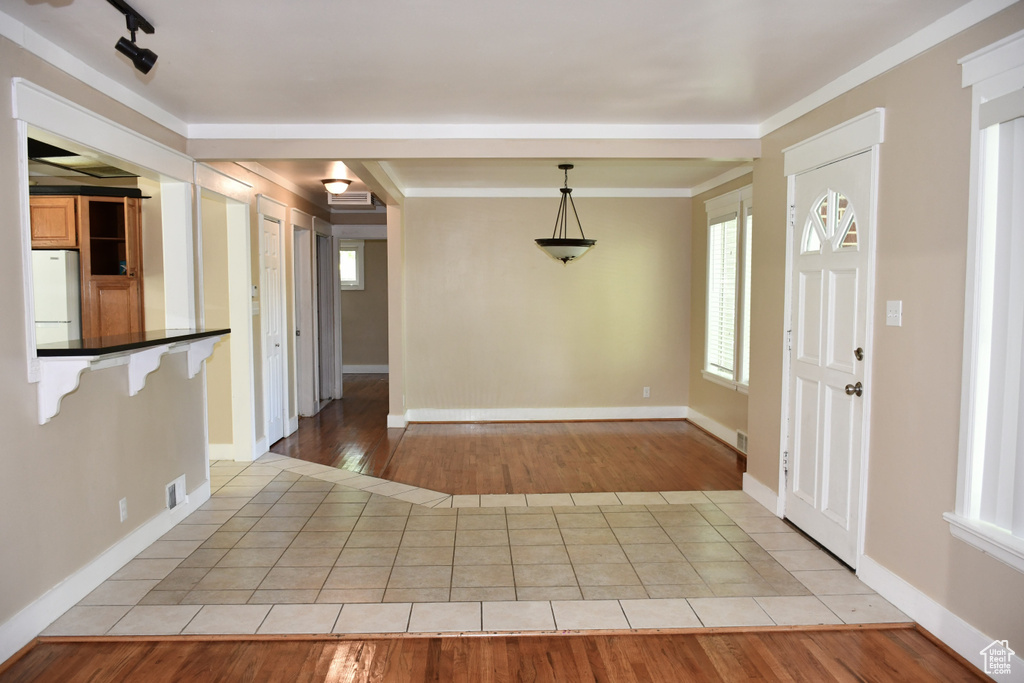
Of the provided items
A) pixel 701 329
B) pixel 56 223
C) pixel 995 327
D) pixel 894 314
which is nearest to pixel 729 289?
pixel 701 329

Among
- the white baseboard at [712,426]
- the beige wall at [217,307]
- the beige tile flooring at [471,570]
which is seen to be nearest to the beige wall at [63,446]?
the beige tile flooring at [471,570]

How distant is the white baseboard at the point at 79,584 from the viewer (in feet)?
8.09

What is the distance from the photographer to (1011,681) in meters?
2.21

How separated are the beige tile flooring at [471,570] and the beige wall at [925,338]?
14.7 inches

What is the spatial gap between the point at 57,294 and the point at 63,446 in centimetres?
289

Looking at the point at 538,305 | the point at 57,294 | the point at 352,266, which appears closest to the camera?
the point at 57,294

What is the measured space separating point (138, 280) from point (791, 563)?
16.4ft

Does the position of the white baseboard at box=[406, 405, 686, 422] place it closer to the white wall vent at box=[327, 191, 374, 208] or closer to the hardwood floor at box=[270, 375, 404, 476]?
the hardwood floor at box=[270, 375, 404, 476]

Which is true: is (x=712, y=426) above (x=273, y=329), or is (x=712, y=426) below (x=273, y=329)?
below

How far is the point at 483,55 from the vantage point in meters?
2.88

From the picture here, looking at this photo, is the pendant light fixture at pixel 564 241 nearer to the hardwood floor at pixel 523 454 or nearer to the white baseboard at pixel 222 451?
the hardwood floor at pixel 523 454

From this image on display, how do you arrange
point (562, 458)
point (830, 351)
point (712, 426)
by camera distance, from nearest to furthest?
1. point (830, 351)
2. point (562, 458)
3. point (712, 426)

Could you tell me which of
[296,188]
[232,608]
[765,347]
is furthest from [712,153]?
[296,188]

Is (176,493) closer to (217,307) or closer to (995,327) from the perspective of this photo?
(217,307)
